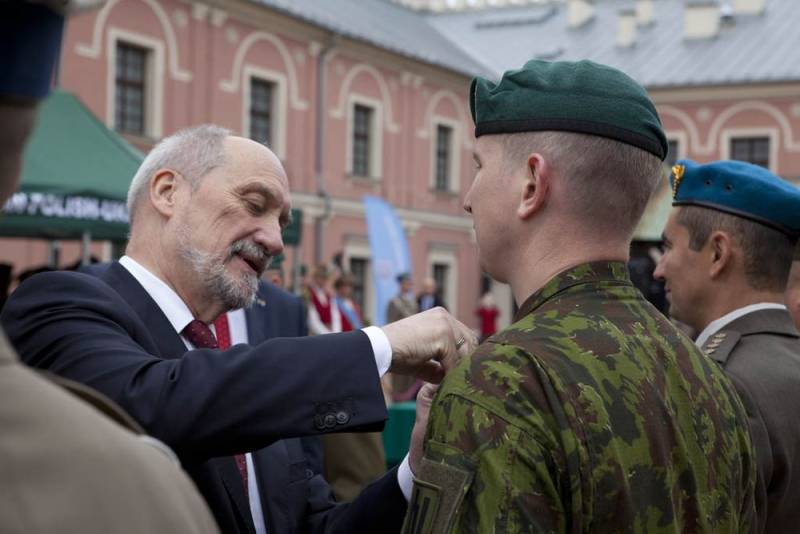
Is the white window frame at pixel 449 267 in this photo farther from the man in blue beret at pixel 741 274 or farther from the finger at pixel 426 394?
the finger at pixel 426 394

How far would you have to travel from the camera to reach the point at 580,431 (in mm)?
1421

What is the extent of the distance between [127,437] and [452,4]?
3643 centimetres

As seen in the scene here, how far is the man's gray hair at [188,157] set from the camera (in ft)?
7.63

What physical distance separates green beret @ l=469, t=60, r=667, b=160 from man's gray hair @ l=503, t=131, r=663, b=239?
1cm

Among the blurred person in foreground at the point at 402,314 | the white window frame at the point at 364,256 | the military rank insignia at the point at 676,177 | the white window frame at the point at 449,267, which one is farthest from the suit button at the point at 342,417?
the white window frame at the point at 449,267

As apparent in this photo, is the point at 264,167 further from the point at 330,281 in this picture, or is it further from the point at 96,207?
the point at 330,281

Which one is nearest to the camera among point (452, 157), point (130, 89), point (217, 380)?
point (217, 380)

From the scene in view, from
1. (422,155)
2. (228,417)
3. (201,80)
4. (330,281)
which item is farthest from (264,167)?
(422,155)

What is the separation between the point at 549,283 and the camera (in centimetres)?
163

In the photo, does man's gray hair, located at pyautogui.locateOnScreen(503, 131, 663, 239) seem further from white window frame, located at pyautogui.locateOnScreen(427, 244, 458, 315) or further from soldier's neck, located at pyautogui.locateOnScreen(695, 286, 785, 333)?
white window frame, located at pyautogui.locateOnScreen(427, 244, 458, 315)

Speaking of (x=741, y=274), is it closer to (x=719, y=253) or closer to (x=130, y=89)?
(x=719, y=253)

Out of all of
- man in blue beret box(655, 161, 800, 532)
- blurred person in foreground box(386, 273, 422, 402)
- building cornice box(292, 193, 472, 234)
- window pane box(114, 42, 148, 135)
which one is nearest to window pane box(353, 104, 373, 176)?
building cornice box(292, 193, 472, 234)

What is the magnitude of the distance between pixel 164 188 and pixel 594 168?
1.10 meters

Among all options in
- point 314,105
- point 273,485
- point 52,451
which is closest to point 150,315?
point 273,485
